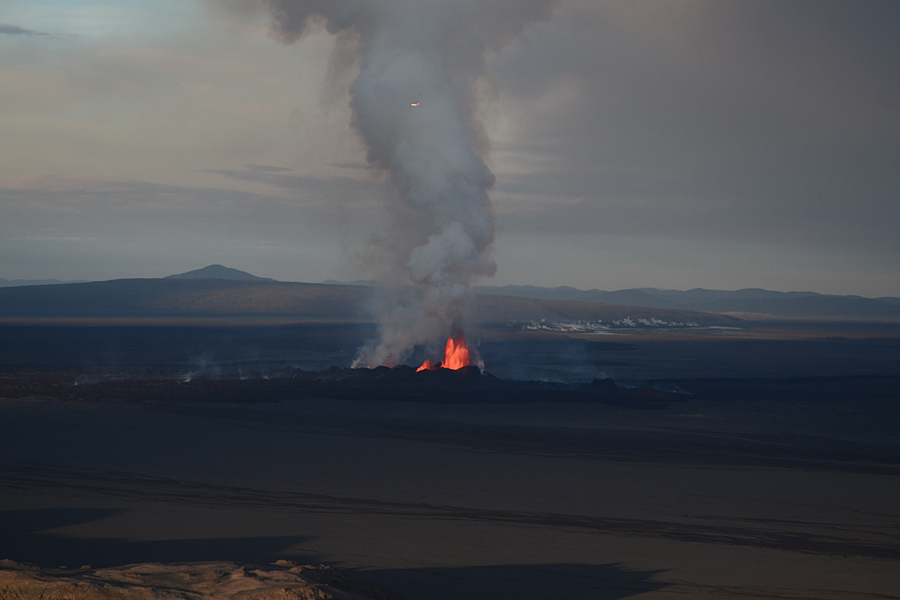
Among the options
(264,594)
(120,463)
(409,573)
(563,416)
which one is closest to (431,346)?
(563,416)

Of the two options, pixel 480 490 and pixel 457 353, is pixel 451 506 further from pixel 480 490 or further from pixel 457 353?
pixel 457 353

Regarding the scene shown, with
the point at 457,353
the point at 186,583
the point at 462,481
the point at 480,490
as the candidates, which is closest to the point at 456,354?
the point at 457,353

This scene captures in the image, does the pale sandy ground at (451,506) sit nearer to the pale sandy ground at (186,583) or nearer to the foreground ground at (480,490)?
the foreground ground at (480,490)

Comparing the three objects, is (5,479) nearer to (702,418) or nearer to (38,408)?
(38,408)

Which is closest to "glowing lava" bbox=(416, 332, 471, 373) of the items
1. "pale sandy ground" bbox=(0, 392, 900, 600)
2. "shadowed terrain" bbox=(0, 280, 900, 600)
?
"shadowed terrain" bbox=(0, 280, 900, 600)

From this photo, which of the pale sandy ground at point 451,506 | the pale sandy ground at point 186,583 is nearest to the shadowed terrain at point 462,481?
the pale sandy ground at point 451,506

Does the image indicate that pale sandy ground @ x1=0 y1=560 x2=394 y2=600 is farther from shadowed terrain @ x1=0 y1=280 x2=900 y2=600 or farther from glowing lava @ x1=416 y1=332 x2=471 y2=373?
glowing lava @ x1=416 y1=332 x2=471 y2=373
